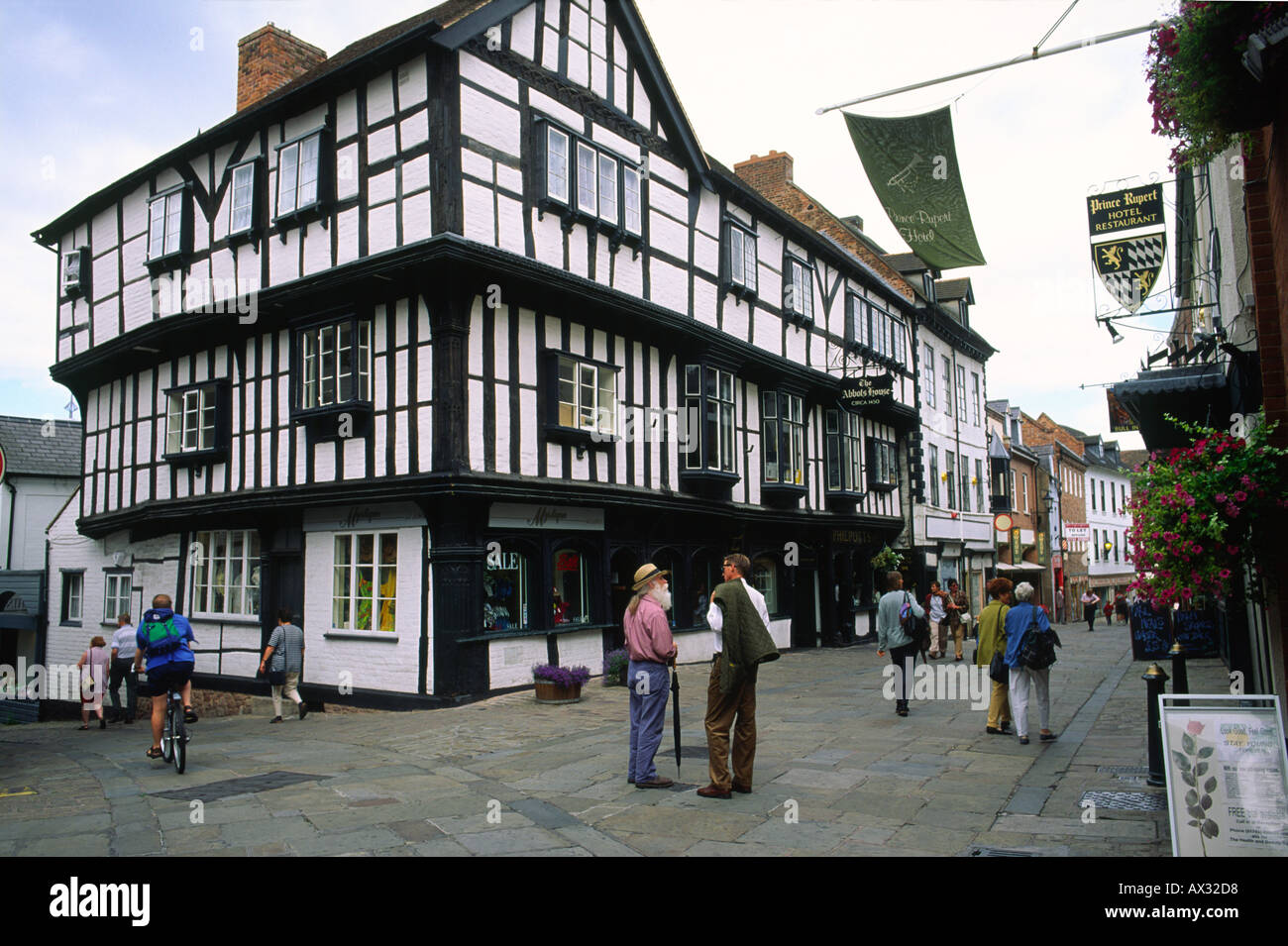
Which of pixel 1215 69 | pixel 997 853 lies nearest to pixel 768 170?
pixel 1215 69

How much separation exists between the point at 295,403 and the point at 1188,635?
13.5m

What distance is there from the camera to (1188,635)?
9.65 m

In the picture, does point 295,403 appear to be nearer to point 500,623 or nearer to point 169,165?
point 500,623

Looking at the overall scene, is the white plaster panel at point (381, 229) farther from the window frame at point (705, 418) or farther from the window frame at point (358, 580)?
the window frame at point (705, 418)

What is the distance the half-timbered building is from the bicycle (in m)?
3.93

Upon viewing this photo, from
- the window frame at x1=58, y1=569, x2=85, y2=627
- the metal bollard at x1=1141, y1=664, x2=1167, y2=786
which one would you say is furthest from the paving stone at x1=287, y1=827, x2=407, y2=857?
the window frame at x1=58, y1=569, x2=85, y2=627

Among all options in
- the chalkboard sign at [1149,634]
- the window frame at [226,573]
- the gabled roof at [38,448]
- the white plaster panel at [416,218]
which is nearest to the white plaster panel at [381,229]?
the white plaster panel at [416,218]

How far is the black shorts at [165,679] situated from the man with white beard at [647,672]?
5227 mm

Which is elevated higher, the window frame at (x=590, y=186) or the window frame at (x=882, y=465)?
the window frame at (x=590, y=186)

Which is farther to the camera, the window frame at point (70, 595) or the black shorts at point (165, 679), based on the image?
the window frame at point (70, 595)

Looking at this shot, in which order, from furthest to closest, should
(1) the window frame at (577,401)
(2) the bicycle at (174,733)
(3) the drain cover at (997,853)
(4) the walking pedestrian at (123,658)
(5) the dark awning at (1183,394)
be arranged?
(4) the walking pedestrian at (123,658)
(1) the window frame at (577,401)
(5) the dark awning at (1183,394)
(2) the bicycle at (174,733)
(3) the drain cover at (997,853)

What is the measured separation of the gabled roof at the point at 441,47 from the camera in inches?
527

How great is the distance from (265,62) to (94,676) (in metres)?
12.7
